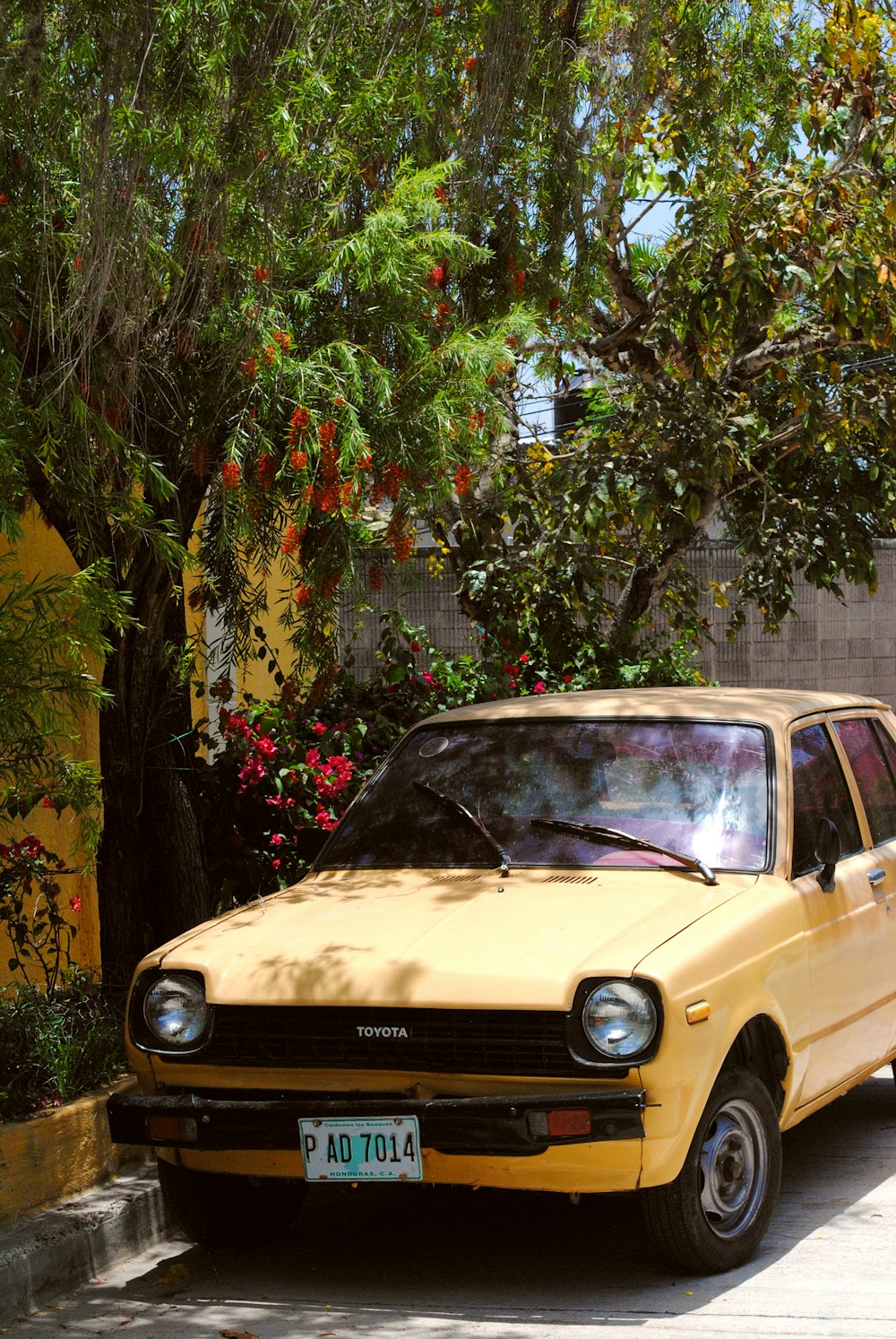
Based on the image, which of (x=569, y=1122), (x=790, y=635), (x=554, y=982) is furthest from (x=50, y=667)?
(x=790, y=635)

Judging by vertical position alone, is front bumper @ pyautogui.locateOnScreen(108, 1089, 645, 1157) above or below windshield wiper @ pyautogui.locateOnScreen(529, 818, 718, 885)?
below

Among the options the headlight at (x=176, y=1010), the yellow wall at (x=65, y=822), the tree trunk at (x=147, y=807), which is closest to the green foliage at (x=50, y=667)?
the headlight at (x=176, y=1010)

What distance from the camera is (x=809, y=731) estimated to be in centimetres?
592

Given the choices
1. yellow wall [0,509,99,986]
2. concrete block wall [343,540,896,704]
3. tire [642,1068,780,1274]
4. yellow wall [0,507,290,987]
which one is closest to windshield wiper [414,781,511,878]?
tire [642,1068,780,1274]

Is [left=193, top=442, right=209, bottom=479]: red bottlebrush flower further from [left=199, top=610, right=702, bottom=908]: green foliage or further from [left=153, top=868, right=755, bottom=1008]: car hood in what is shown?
[left=153, top=868, right=755, bottom=1008]: car hood

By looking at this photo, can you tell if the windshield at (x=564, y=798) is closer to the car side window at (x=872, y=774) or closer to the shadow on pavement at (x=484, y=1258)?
the car side window at (x=872, y=774)

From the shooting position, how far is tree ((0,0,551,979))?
5.48m

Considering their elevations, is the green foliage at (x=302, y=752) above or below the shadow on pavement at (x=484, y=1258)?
above

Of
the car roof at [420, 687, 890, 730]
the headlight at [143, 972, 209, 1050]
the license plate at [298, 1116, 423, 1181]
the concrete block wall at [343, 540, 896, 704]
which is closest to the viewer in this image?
the license plate at [298, 1116, 423, 1181]

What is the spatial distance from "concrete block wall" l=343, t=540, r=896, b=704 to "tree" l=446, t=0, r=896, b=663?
1.57 m

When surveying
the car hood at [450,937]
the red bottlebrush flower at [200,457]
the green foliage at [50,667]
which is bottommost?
the car hood at [450,937]

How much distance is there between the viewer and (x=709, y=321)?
8867mm

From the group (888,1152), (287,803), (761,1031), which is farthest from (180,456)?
(888,1152)

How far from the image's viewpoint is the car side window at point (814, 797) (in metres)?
5.44
